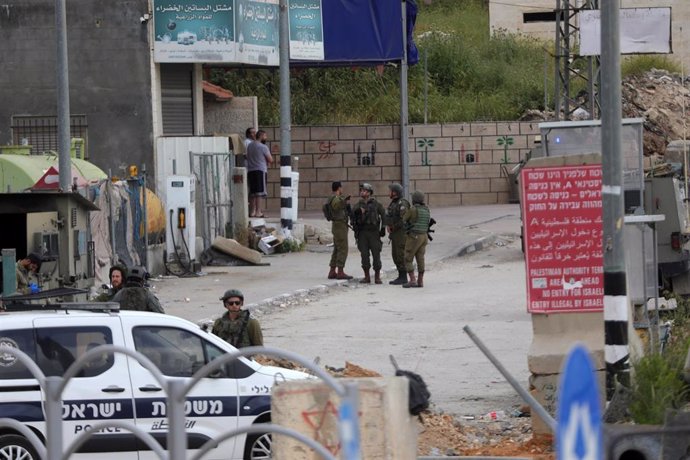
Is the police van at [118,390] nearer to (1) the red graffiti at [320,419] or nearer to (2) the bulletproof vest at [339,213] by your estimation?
(1) the red graffiti at [320,419]

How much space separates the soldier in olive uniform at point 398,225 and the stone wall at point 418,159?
574 inches

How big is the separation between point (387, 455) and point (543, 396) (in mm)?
4176

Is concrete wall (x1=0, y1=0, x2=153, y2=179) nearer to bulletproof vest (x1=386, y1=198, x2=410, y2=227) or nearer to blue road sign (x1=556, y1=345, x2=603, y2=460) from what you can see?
Answer: bulletproof vest (x1=386, y1=198, x2=410, y2=227)

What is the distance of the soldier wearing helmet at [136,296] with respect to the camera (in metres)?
12.7

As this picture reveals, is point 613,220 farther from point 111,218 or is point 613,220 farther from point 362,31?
point 362,31

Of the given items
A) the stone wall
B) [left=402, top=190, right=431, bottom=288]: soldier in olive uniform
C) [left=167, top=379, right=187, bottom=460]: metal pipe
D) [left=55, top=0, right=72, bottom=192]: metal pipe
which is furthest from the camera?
the stone wall

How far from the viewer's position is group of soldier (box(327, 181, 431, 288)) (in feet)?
72.5

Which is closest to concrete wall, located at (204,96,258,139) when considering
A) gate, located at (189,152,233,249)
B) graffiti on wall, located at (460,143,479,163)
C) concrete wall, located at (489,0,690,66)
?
gate, located at (189,152,233,249)

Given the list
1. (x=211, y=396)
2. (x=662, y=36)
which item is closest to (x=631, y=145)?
(x=211, y=396)

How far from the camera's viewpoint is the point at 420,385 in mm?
8500

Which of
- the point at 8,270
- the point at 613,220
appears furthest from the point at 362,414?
the point at 8,270

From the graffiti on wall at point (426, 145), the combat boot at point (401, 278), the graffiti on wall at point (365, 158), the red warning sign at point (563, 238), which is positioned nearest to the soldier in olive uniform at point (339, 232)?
the combat boot at point (401, 278)

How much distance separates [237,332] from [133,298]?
50.7 inches

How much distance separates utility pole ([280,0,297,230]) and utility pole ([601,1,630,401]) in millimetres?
16684
